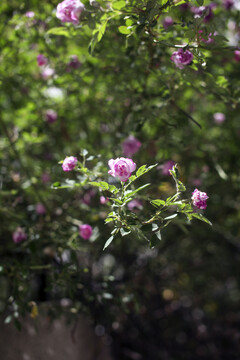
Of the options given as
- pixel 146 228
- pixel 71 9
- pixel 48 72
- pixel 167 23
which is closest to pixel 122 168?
pixel 146 228

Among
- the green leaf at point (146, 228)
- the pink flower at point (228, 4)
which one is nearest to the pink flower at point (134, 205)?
the green leaf at point (146, 228)

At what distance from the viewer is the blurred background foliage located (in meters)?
1.25

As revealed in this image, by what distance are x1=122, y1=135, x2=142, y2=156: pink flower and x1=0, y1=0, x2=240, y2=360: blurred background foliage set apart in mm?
25

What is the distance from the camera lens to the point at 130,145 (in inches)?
56.8

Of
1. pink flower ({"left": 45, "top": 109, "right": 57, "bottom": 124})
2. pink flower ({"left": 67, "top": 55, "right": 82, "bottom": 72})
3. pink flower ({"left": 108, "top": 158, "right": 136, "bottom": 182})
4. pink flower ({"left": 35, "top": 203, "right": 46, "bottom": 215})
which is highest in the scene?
pink flower ({"left": 108, "top": 158, "right": 136, "bottom": 182})

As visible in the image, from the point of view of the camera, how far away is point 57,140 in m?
1.97

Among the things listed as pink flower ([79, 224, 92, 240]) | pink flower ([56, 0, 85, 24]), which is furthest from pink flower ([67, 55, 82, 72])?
pink flower ([79, 224, 92, 240])

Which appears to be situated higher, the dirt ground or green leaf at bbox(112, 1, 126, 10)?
green leaf at bbox(112, 1, 126, 10)

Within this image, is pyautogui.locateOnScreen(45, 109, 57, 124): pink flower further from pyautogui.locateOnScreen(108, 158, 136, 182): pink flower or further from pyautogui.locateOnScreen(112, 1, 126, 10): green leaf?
pyautogui.locateOnScreen(108, 158, 136, 182): pink flower

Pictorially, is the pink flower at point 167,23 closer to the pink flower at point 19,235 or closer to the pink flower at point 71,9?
the pink flower at point 71,9

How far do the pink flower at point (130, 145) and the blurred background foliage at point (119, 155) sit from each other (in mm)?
25

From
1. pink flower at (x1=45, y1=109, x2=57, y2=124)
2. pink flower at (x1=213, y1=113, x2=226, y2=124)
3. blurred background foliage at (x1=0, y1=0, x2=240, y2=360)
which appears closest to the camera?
blurred background foliage at (x1=0, y1=0, x2=240, y2=360)

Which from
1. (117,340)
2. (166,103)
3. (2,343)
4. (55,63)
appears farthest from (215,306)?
(55,63)

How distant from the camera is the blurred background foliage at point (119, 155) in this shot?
1250 mm
